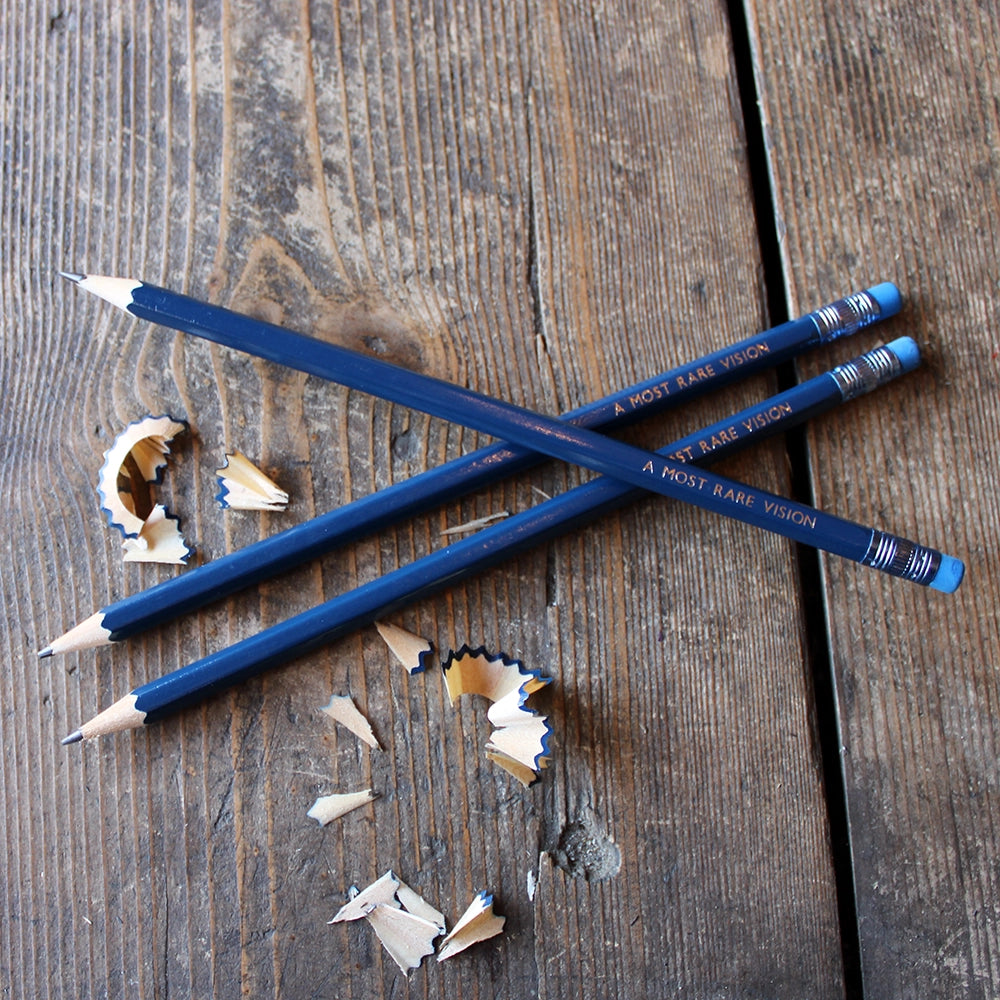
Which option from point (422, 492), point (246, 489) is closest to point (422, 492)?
point (422, 492)

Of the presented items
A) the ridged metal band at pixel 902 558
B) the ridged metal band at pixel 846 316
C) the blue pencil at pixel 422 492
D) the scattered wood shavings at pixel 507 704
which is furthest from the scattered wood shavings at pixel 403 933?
the ridged metal band at pixel 846 316

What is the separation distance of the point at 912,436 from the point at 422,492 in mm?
335

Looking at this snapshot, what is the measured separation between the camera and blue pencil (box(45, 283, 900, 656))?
1.57ft

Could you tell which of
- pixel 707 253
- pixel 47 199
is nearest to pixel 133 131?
pixel 47 199

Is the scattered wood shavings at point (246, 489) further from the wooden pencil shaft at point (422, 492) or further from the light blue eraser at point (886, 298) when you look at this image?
the light blue eraser at point (886, 298)

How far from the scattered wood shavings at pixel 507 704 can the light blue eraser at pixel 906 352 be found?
1.03 feet

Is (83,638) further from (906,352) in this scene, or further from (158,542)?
(906,352)

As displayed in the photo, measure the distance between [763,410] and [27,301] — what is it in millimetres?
488

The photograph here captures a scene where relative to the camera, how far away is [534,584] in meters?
0.52

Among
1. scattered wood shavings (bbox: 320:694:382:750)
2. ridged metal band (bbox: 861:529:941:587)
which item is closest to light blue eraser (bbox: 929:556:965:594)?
ridged metal band (bbox: 861:529:941:587)

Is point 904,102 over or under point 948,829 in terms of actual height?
over

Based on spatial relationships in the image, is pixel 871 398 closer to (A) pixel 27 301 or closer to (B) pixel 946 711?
(B) pixel 946 711

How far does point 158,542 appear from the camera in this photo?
0.51 metres

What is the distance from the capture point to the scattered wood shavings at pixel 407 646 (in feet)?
1.65
